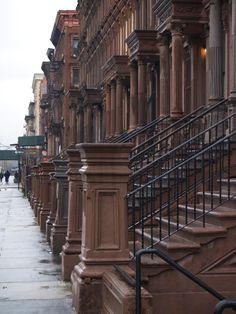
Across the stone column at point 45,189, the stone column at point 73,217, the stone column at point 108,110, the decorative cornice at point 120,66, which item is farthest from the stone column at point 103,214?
the stone column at point 108,110

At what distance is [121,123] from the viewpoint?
27.5 metres

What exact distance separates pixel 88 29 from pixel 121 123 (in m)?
18.8

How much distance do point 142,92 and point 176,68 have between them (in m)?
4.75

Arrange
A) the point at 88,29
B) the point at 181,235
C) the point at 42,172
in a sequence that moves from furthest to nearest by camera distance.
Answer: the point at 88,29 → the point at 42,172 → the point at 181,235

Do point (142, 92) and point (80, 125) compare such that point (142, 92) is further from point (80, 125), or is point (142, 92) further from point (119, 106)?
point (80, 125)

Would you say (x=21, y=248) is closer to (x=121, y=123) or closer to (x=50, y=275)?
(x=50, y=275)

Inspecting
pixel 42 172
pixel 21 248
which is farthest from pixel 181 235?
pixel 42 172

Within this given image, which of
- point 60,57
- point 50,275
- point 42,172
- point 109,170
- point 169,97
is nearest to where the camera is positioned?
point 109,170

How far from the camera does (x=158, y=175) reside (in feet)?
47.9

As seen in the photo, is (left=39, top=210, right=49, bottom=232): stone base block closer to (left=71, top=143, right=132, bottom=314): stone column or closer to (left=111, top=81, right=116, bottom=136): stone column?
(left=111, top=81, right=116, bottom=136): stone column

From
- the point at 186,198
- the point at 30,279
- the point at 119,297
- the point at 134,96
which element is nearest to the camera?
the point at 119,297

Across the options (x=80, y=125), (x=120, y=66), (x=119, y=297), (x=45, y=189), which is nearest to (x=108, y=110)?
(x=120, y=66)

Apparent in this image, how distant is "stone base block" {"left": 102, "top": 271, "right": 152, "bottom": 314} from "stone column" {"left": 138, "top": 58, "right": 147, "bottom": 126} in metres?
13.2

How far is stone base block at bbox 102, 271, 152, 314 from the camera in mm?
7223
